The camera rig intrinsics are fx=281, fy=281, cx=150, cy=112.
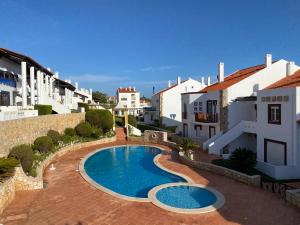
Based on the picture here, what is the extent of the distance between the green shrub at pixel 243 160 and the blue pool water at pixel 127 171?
4.45 metres

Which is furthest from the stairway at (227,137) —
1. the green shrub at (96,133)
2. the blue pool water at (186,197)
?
the green shrub at (96,133)

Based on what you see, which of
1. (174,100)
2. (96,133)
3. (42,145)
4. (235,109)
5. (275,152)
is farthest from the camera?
(174,100)

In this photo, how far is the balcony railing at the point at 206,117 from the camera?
1211 inches

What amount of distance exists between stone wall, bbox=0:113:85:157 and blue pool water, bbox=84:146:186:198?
5.60 metres

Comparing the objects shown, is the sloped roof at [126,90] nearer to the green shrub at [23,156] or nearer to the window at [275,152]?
the window at [275,152]

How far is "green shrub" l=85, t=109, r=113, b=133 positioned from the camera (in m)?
38.8

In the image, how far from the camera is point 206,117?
3203cm

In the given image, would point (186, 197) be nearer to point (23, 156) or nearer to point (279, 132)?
point (279, 132)

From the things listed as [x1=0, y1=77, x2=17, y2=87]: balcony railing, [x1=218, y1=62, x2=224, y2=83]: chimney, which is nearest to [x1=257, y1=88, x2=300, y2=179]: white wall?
[x1=218, y1=62, x2=224, y2=83]: chimney

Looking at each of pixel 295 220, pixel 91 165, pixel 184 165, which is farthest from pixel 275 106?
pixel 91 165

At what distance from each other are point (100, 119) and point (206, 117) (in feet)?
48.9

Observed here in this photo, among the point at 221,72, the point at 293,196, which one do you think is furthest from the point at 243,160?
the point at 221,72

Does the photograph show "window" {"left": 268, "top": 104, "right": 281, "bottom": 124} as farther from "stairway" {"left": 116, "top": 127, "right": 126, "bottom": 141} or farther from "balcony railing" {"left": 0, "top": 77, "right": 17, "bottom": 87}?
"balcony railing" {"left": 0, "top": 77, "right": 17, "bottom": 87}

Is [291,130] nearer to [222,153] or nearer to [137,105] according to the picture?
[222,153]
